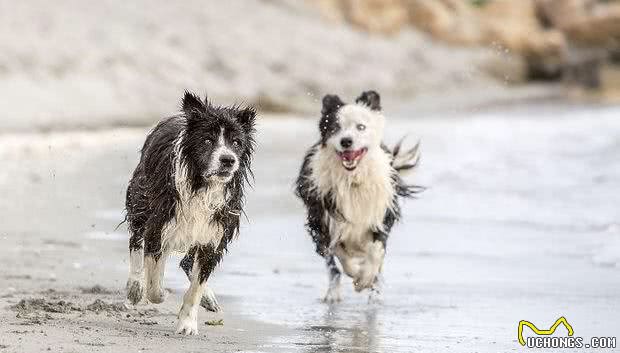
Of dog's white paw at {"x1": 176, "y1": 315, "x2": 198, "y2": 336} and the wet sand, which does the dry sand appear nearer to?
the wet sand

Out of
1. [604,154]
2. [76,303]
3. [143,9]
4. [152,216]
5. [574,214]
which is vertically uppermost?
[143,9]

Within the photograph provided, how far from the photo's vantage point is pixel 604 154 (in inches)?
793

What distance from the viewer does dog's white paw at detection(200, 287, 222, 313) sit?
8.06 meters

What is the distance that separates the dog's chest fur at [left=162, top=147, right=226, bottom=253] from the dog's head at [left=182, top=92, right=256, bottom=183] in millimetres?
87

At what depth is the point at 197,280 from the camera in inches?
296

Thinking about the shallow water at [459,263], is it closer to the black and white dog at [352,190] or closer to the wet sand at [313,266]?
the wet sand at [313,266]

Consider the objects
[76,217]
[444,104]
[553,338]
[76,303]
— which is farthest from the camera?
[444,104]

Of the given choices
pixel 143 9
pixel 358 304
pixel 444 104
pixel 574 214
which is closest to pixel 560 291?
pixel 358 304

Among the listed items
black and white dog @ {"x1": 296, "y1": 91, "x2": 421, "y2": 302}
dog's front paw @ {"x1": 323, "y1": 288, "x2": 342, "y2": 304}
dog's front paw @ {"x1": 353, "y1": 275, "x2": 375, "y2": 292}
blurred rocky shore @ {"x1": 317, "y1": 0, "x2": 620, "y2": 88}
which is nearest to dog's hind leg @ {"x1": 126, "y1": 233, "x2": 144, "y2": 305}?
dog's front paw @ {"x1": 323, "y1": 288, "x2": 342, "y2": 304}

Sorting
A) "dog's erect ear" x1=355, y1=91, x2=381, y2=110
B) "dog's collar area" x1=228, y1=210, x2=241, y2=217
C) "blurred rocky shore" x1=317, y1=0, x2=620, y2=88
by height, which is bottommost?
"dog's collar area" x1=228, y1=210, x2=241, y2=217

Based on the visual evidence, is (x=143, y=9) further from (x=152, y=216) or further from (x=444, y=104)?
(x=152, y=216)

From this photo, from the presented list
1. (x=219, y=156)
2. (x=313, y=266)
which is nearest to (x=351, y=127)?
(x=313, y=266)

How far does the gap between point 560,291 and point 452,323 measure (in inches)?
53.4

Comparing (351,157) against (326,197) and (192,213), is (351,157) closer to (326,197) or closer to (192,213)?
(326,197)
